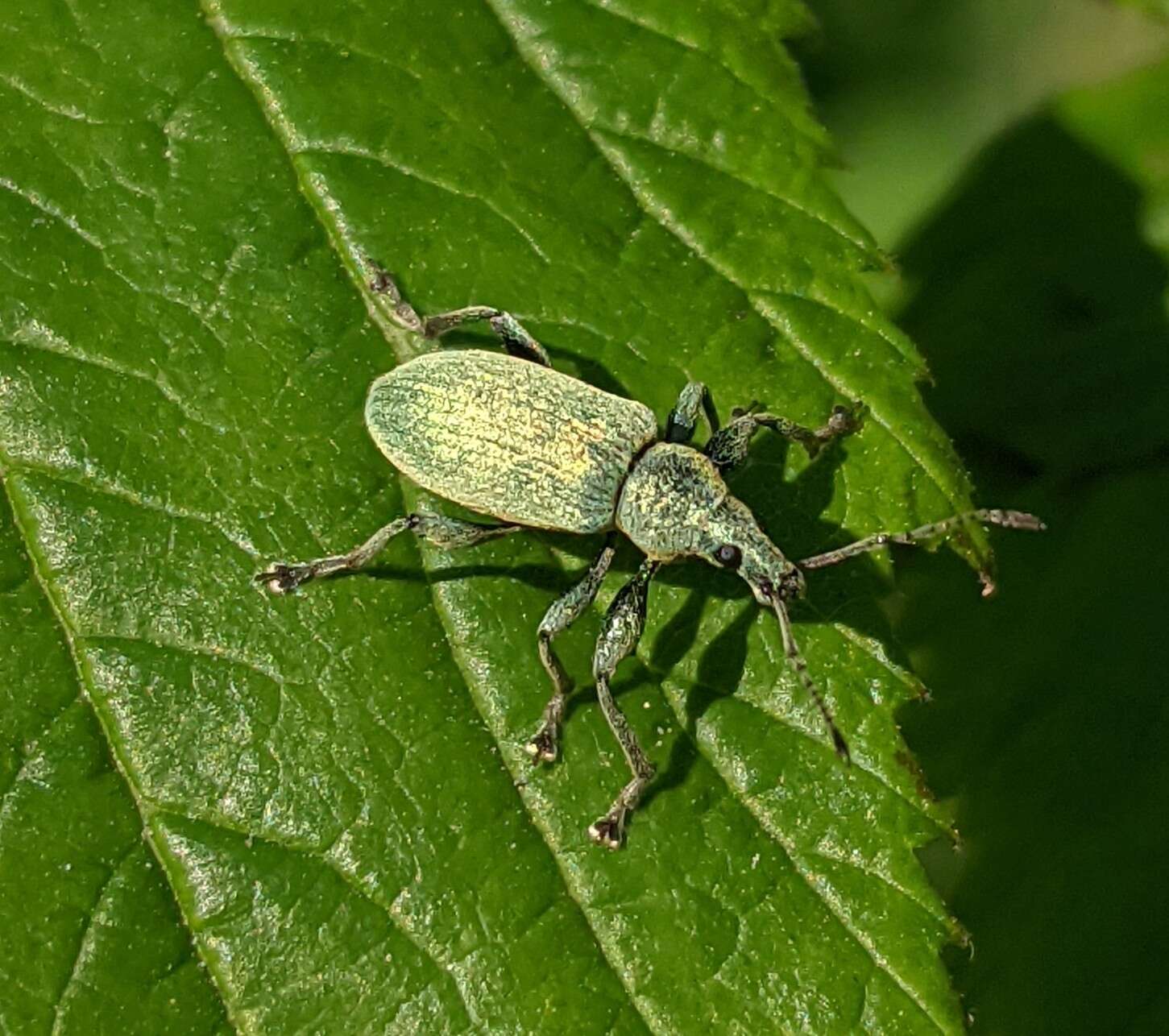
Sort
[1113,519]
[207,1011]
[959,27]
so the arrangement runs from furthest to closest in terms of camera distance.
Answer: [959,27] → [1113,519] → [207,1011]

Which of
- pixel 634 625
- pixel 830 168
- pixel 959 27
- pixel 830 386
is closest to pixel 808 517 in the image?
pixel 830 386

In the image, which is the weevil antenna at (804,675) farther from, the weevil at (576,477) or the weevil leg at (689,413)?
the weevil leg at (689,413)

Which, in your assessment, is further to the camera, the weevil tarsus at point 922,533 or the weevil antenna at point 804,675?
the weevil tarsus at point 922,533

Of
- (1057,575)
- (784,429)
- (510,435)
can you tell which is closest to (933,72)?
(1057,575)

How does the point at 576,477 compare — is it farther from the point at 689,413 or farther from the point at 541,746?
the point at 541,746

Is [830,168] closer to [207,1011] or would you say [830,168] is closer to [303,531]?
[303,531]

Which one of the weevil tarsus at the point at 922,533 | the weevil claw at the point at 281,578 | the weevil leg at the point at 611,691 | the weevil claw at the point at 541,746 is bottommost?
the weevil claw at the point at 281,578

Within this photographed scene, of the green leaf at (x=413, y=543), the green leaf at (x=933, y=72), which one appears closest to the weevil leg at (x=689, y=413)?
the green leaf at (x=413, y=543)
